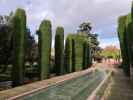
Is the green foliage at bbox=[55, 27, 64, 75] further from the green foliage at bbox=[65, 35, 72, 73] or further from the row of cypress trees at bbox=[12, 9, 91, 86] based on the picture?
the green foliage at bbox=[65, 35, 72, 73]

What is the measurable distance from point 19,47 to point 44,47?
5800 millimetres

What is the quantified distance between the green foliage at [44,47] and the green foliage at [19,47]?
4903 mm

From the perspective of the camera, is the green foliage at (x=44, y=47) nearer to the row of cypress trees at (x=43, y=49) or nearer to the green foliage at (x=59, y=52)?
the row of cypress trees at (x=43, y=49)

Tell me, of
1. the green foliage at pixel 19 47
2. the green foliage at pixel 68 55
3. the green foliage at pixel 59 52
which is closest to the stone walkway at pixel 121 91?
the green foliage at pixel 19 47

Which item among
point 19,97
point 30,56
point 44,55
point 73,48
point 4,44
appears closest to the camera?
point 19,97

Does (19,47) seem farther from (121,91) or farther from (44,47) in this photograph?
(121,91)

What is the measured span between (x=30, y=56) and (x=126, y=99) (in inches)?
1364

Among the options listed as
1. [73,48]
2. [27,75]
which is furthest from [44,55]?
[73,48]

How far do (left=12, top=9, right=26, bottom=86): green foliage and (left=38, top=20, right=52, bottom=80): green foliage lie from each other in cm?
490

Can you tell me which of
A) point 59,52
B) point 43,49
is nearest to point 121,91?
point 43,49

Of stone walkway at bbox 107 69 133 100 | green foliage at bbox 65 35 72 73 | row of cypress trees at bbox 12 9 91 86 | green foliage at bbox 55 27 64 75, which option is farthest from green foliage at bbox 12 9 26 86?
green foliage at bbox 65 35 72 73

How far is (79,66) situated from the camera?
4616 centimetres

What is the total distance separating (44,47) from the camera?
26781 millimetres

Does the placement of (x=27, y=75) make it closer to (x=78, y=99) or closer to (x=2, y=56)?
(x=2, y=56)
